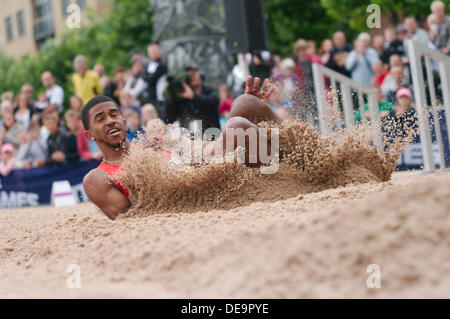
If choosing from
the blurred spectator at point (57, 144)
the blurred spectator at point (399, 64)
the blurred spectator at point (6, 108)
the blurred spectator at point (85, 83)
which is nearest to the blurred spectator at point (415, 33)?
the blurred spectator at point (399, 64)

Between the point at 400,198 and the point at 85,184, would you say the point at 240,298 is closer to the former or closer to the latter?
the point at 400,198

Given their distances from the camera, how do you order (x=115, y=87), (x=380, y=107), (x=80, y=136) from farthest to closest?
(x=115, y=87), (x=80, y=136), (x=380, y=107)

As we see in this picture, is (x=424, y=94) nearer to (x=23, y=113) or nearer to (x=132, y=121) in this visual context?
(x=132, y=121)

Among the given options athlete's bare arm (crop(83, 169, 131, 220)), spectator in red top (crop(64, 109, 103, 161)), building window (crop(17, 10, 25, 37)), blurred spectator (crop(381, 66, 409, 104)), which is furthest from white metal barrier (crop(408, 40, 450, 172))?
building window (crop(17, 10, 25, 37))

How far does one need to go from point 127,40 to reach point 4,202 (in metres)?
11.1

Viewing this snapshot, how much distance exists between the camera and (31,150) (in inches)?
396

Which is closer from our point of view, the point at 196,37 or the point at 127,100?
the point at 127,100

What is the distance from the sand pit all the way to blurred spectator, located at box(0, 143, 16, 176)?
710 cm

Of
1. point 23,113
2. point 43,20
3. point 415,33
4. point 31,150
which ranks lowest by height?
point 31,150

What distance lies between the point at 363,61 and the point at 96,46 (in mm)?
16557

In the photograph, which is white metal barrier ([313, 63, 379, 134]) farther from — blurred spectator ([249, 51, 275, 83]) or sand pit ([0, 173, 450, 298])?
sand pit ([0, 173, 450, 298])

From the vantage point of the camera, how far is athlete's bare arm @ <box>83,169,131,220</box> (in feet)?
13.0

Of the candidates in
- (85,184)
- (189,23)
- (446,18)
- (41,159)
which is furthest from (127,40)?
(85,184)


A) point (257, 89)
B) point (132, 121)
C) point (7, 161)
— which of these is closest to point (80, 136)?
point (7, 161)
